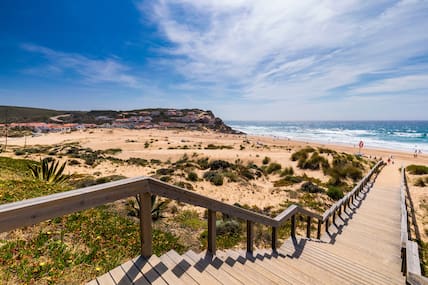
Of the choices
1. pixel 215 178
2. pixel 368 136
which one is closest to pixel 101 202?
pixel 215 178

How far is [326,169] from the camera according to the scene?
15.7 meters

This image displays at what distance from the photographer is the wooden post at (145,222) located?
82.4 inches

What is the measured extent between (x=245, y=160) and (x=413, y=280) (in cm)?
1764

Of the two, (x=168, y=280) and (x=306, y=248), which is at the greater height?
(x=168, y=280)

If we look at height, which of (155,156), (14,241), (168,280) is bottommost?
(155,156)

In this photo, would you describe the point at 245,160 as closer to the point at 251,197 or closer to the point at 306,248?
the point at 251,197

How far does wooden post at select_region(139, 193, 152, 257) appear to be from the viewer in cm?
209

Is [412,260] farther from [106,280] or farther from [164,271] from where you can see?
[106,280]

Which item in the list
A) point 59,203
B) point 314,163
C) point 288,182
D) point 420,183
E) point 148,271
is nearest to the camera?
point 59,203

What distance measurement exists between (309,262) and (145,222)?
3433mm

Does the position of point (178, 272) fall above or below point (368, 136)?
above

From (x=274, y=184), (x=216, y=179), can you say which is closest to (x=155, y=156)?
(x=216, y=179)

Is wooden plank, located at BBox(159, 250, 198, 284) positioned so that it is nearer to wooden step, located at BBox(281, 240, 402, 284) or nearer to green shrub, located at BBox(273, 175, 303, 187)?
wooden step, located at BBox(281, 240, 402, 284)

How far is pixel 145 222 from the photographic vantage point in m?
2.13
